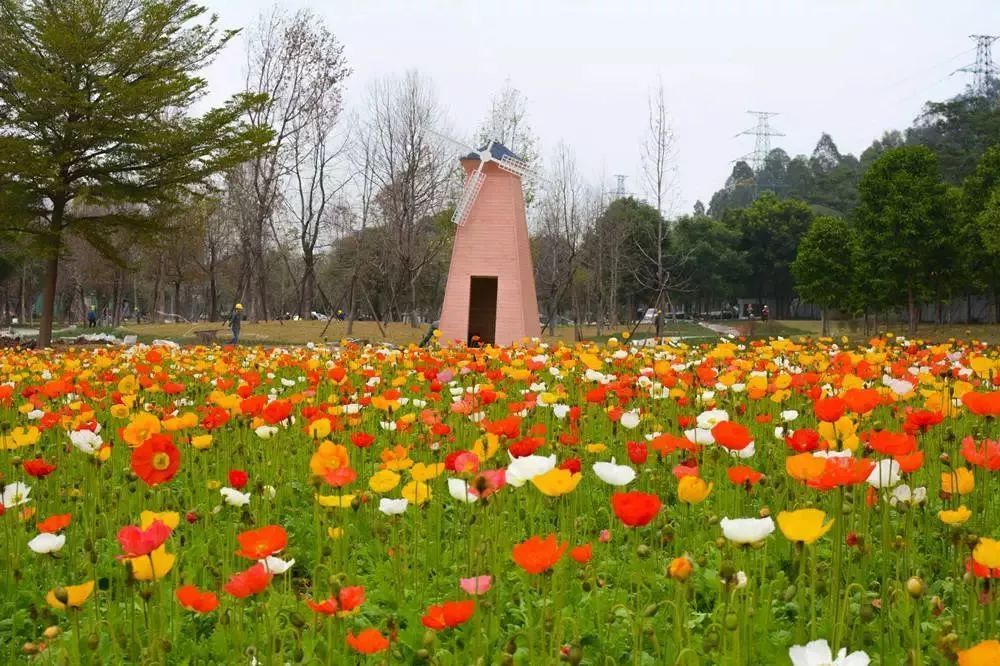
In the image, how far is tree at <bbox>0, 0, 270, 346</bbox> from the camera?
21391 mm

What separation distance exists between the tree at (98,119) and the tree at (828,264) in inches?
938

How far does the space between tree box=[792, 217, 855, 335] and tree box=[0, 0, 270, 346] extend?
78.2 feet

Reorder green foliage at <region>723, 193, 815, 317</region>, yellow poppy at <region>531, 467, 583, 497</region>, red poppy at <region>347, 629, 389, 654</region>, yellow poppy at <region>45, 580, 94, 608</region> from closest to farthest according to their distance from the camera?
red poppy at <region>347, 629, 389, 654</region> < yellow poppy at <region>45, 580, 94, 608</region> < yellow poppy at <region>531, 467, 583, 497</region> < green foliage at <region>723, 193, 815, 317</region>

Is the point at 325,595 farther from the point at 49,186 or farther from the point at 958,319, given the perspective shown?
the point at 958,319

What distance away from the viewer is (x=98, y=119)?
21.7m

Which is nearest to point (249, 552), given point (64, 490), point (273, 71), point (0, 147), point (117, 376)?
point (64, 490)

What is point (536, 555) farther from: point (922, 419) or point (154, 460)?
point (922, 419)

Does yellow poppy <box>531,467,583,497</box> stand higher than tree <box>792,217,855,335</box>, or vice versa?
tree <box>792,217,855,335</box>

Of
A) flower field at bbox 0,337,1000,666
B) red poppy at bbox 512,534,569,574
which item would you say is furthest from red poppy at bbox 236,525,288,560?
red poppy at bbox 512,534,569,574

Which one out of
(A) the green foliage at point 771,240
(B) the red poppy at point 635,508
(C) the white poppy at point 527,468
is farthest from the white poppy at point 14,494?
(A) the green foliage at point 771,240

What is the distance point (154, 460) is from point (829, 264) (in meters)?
36.0

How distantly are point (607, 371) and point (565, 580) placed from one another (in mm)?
5185

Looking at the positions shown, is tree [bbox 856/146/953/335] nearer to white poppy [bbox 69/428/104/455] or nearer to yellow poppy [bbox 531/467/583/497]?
white poppy [bbox 69/428/104/455]

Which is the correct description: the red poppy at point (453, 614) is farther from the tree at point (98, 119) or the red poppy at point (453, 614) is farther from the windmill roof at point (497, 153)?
the tree at point (98, 119)
